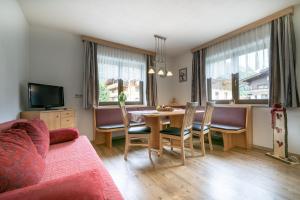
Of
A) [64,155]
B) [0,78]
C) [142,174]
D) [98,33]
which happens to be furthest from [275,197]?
[98,33]

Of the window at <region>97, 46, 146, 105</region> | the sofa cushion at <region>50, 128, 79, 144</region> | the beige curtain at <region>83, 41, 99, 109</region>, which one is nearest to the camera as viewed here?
the sofa cushion at <region>50, 128, 79, 144</region>

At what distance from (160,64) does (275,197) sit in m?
4.12

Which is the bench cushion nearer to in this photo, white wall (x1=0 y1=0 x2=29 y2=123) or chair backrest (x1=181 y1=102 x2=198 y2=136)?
chair backrest (x1=181 y1=102 x2=198 y2=136)

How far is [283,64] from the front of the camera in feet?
8.89

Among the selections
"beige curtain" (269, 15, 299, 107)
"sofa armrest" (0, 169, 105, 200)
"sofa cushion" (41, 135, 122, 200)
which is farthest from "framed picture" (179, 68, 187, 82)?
"sofa armrest" (0, 169, 105, 200)

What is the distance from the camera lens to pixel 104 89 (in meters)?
4.06

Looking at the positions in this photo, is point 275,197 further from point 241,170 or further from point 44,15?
point 44,15

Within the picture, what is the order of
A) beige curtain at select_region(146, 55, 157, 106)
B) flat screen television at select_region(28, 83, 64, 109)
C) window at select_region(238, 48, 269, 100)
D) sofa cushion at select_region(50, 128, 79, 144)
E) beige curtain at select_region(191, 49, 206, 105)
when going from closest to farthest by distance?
sofa cushion at select_region(50, 128, 79, 144) → flat screen television at select_region(28, 83, 64, 109) → window at select_region(238, 48, 269, 100) → beige curtain at select_region(191, 49, 206, 105) → beige curtain at select_region(146, 55, 157, 106)

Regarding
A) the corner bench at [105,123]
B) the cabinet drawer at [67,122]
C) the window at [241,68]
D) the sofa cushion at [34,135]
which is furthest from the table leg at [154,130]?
the window at [241,68]

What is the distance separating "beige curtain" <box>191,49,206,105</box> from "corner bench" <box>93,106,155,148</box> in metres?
1.87

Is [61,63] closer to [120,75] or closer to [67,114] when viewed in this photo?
[67,114]

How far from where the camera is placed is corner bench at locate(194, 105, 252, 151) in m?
3.15

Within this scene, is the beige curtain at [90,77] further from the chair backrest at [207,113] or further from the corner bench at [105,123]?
→ the chair backrest at [207,113]

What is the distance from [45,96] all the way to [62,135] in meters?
1.44
